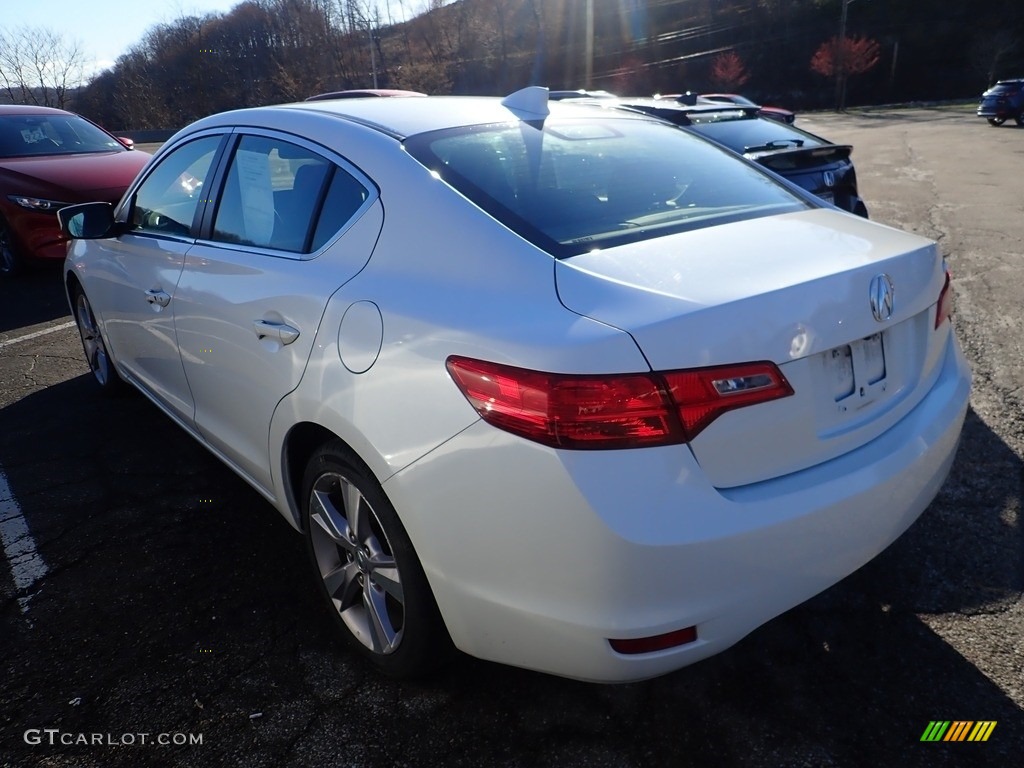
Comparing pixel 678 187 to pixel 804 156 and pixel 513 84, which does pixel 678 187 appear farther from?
pixel 513 84

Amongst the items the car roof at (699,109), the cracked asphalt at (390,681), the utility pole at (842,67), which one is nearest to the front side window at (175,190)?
the cracked asphalt at (390,681)

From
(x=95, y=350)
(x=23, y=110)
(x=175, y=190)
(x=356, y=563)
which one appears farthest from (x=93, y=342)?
(x=23, y=110)

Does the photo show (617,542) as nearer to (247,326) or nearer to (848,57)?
(247,326)

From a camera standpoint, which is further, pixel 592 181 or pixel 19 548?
pixel 19 548

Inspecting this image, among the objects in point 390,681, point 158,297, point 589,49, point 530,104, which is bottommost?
point 390,681

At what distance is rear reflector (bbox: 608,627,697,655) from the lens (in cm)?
175

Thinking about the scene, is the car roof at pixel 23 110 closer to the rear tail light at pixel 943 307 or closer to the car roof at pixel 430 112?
the car roof at pixel 430 112

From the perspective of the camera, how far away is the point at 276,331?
243 centimetres

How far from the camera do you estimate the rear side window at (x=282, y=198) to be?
8.06 ft

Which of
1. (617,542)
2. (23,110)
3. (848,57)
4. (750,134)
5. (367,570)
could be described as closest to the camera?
(617,542)

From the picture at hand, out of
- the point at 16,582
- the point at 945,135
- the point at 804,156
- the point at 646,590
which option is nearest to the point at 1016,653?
the point at 646,590

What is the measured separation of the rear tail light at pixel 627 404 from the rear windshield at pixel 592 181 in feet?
1.46

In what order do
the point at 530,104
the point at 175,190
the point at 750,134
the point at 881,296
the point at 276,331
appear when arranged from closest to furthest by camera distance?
the point at 881,296 < the point at 276,331 < the point at 530,104 < the point at 175,190 < the point at 750,134

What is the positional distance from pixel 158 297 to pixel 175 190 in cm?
52
